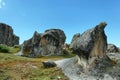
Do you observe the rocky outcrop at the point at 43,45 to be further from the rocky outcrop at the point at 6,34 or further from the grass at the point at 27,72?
the rocky outcrop at the point at 6,34

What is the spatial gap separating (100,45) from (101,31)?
191cm

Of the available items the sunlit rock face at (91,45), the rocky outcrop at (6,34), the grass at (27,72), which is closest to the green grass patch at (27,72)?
the grass at (27,72)

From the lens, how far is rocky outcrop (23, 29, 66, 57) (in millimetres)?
60750

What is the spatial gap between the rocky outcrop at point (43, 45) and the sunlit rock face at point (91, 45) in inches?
1125

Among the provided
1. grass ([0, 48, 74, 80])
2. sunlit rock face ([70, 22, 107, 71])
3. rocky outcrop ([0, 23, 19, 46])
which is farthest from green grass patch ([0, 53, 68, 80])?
rocky outcrop ([0, 23, 19, 46])

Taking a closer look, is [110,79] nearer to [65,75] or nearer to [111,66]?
[111,66]

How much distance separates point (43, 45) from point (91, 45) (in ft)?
104

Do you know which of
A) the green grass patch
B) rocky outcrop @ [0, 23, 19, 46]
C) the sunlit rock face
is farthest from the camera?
rocky outcrop @ [0, 23, 19, 46]

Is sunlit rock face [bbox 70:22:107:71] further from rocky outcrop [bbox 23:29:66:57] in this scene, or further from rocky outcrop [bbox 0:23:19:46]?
rocky outcrop [bbox 0:23:19:46]

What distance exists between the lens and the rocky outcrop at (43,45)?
60750mm

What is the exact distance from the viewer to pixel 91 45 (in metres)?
32.1

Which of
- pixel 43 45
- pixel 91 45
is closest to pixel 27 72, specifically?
pixel 91 45

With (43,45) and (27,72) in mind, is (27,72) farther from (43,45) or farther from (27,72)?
(43,45)

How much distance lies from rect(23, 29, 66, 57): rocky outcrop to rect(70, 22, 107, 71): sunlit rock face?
28.6m
